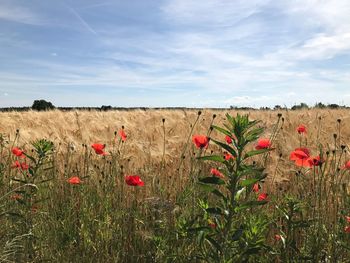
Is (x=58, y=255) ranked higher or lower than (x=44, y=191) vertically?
lower

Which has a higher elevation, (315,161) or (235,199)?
(315,161)

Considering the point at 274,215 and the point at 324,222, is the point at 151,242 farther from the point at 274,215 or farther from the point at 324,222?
the point at 324,222

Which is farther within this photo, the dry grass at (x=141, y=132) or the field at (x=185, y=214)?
the dry grass at (x=141, y=132)

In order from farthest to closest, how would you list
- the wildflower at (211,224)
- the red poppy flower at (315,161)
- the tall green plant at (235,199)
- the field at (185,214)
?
the red poppy flower at (315,161), the wildflower at (211,224), the field at (185,214), the tall green plant at (235,199)

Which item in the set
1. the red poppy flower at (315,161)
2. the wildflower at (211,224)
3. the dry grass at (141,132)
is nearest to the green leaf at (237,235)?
the wildflower at (211,224)

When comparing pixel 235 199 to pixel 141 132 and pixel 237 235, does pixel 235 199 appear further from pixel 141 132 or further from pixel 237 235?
pixel 141 132

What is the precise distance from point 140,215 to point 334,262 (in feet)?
5.05

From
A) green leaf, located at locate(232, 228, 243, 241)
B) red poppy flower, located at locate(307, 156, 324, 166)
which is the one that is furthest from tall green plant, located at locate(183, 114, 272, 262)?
red poppy flower, located at locate(307, 156, 324, 166)

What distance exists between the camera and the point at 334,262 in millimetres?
2430

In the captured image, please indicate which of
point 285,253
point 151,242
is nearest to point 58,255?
point 151,242

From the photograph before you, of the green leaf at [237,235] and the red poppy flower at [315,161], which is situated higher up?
the red poppy flower at [315,161]

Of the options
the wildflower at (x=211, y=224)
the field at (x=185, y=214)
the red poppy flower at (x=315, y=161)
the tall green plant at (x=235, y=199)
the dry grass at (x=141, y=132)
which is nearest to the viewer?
the tall green plant at (x=235, y=199)

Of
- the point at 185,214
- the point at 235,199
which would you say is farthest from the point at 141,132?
the point at 235,199

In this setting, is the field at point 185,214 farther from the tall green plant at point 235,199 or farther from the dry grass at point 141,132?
the dry grass at point 141,132
